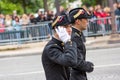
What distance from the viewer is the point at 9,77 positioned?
12.2 meters

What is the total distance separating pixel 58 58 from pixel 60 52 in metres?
0.10

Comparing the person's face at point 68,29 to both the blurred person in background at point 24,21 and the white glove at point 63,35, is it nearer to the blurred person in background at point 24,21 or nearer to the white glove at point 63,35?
the white glove at point 63,35

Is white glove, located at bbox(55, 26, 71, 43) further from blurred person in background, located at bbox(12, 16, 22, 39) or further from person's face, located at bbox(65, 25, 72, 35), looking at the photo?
blurred person in background, located at bbox(12, 16, 22, 39)

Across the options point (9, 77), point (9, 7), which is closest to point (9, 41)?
point (9, 77)

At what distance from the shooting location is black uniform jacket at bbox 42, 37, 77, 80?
14.5 feet

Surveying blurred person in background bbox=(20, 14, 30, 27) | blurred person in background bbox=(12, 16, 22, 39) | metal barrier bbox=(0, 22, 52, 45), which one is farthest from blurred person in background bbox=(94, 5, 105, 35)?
blurred person in background bbox=(12, 16, 22, 39)

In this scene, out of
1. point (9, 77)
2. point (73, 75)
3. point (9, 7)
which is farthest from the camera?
point (9, 7)

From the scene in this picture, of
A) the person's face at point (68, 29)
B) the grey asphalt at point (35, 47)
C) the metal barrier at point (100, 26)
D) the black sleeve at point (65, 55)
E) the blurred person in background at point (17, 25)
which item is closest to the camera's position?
the black sleeve at point (65, 55)

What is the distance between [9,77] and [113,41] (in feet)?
23.7

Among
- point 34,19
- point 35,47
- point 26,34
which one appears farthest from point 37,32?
point 34,19

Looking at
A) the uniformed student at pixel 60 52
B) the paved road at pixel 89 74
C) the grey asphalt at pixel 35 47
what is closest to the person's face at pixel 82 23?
the uniformed student at pixel 60 52

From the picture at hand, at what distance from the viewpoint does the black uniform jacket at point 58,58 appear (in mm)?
4434

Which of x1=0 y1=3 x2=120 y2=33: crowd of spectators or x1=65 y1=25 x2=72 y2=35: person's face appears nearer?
x1=65 y1=25 x2=72 y2=35: person's face

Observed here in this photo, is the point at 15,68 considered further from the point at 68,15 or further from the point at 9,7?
the point at 9,7
